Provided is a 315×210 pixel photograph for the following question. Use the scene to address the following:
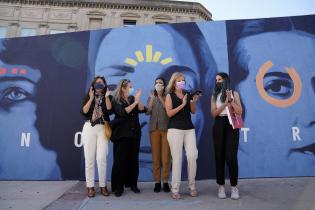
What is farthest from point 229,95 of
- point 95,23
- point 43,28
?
point 43,28

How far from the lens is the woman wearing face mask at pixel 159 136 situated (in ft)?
12.4

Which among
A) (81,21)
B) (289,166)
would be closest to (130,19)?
(81,21)

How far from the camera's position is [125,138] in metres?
3.80

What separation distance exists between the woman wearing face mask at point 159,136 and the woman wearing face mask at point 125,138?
20cm

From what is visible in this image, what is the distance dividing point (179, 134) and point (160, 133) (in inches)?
15.4

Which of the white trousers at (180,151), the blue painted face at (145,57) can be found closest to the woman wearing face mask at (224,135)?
the white trousers at (180,151)

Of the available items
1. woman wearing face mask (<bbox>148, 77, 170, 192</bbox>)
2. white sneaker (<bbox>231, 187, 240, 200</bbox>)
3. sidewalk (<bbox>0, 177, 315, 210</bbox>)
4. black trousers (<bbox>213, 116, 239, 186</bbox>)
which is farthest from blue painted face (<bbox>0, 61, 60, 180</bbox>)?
white sneaker (<bbox>231, 187, 240, 200</bbox>)

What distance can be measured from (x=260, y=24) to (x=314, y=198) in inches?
116

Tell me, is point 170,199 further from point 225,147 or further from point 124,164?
point 225,147

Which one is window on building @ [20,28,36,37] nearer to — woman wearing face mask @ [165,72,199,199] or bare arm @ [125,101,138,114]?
bare arm @ [125,101,138,114]

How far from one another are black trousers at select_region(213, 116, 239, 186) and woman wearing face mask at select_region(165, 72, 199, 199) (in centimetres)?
28

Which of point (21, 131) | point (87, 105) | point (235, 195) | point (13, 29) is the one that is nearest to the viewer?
point (235, 195)

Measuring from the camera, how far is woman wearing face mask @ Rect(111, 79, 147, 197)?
12.3ft

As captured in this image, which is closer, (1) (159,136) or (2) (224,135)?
(2) (224,135)
